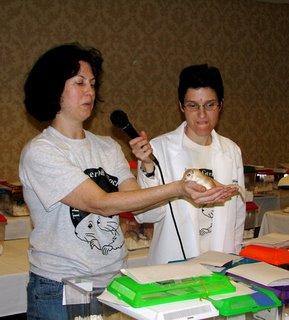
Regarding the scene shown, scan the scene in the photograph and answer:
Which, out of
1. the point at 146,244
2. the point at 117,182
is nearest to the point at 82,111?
the point at 117,182

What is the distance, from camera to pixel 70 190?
1420mm

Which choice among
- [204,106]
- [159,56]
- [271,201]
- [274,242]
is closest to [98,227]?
[274,242]

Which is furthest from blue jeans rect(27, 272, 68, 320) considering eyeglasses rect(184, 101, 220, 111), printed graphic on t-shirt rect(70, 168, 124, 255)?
eyeglasses rect(184, 101, 220, 111)

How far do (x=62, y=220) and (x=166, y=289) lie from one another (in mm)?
521

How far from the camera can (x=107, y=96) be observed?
15.2 ft

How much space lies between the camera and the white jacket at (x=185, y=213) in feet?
6.03

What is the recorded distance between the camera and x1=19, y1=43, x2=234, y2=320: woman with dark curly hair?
55.8 inches

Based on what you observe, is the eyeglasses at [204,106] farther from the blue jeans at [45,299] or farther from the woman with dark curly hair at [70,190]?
the blue jeans at [45,299]

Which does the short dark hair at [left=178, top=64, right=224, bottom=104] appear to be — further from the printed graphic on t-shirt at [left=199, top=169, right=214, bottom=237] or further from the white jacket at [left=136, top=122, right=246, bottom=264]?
the printed graphic on t-shirt at [left=199, top=169, right=214, bottom=237]

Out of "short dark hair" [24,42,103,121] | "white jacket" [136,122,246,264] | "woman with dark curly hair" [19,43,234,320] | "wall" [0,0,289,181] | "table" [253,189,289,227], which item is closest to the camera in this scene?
"woman with dark curly hair" [19,43,234,320]

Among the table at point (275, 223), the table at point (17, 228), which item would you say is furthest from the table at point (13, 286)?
the table at point (275, 223)

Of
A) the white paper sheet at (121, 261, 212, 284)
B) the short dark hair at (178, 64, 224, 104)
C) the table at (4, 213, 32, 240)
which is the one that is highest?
the short dark hair at (178, 64, 224, 104)

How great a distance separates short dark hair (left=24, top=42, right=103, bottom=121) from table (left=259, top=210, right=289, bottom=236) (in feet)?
7.03

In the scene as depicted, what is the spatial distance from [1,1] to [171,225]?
2890 mm
